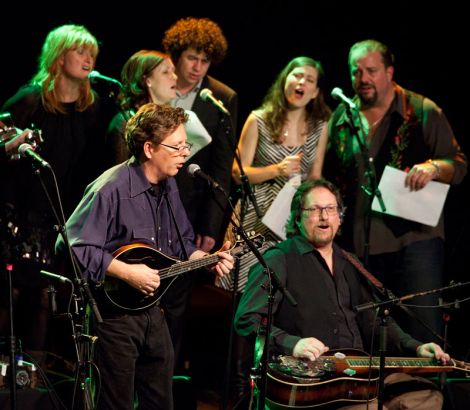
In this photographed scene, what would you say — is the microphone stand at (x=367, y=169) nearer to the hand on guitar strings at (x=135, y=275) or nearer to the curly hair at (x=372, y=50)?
the curly hair at (x=372, y=50)

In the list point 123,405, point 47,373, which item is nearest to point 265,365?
point 123,405

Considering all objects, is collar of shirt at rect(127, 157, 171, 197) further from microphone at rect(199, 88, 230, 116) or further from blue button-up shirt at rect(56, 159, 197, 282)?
microphone at rect(199, 88, 230, 116)

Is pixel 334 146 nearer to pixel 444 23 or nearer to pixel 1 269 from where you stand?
pixel 444 23

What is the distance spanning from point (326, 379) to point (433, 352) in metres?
0.76

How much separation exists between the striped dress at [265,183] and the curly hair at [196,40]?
59cm

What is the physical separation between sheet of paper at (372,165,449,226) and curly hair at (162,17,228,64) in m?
1.51

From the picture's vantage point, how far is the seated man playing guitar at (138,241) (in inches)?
164

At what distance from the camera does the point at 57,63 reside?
548 cm

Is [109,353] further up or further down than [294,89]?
further down

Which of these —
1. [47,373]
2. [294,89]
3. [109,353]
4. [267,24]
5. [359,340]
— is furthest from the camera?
[267,24]

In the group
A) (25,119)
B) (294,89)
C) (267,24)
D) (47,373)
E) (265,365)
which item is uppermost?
(267,24)

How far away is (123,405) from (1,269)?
178cm

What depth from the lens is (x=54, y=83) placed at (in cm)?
548

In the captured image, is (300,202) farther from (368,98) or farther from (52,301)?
(52,301)
